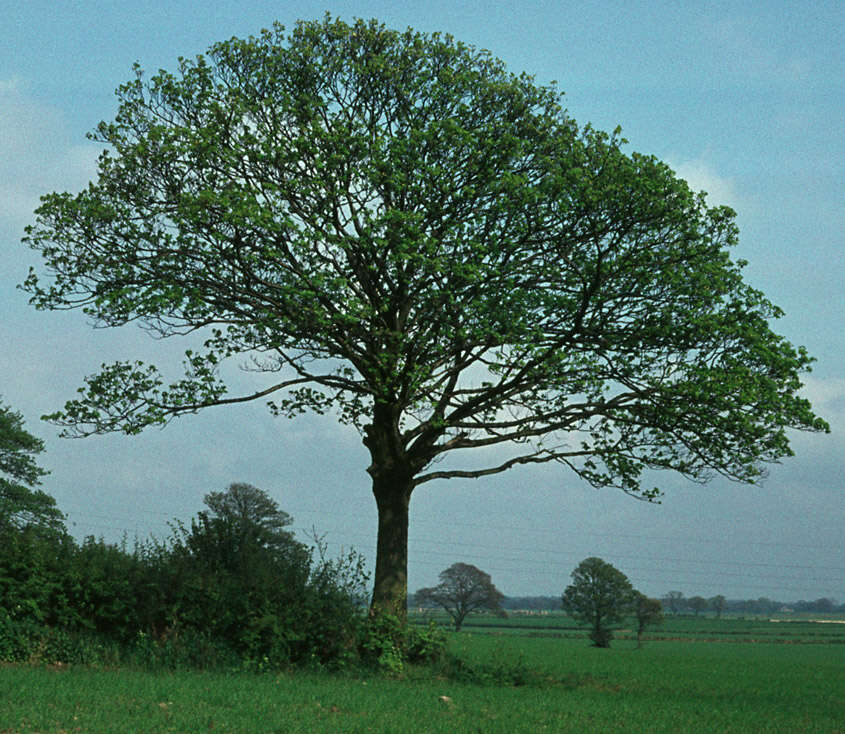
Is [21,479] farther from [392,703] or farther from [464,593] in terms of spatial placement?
[464,593]

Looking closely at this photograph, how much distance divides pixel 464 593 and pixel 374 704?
71640 millimetres

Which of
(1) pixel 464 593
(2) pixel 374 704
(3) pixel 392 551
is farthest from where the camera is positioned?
(1) pixel 464 593

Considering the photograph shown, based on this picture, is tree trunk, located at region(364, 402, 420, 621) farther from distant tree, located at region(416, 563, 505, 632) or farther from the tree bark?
distant tree, located at region(416, 563, 505, 632)

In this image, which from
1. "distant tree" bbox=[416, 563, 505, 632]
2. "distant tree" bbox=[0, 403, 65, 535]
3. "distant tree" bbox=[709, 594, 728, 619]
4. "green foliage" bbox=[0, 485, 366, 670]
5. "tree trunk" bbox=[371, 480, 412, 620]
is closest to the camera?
"green foliage" bbox=[0, 485, 366, 670]

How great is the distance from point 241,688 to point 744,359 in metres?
14.1

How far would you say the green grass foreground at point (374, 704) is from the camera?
1058 cm

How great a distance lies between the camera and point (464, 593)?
81.8 metres

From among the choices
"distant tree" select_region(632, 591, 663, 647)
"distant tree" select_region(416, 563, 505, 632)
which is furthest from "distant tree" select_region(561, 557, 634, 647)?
"distant tree" select_region(416, 563, 505, 632)

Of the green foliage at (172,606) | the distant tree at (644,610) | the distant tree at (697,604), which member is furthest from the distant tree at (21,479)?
the distant tree at (697,604)

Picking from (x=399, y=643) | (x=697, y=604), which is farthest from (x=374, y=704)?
(x=697, y=604)

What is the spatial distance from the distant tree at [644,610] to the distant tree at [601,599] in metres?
1.28

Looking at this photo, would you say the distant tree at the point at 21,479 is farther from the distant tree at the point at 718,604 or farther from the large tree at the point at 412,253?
the distant tree at the point at 718,604

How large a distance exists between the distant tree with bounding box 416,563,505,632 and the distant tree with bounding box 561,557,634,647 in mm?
27887

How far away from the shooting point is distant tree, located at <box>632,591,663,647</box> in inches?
2172
